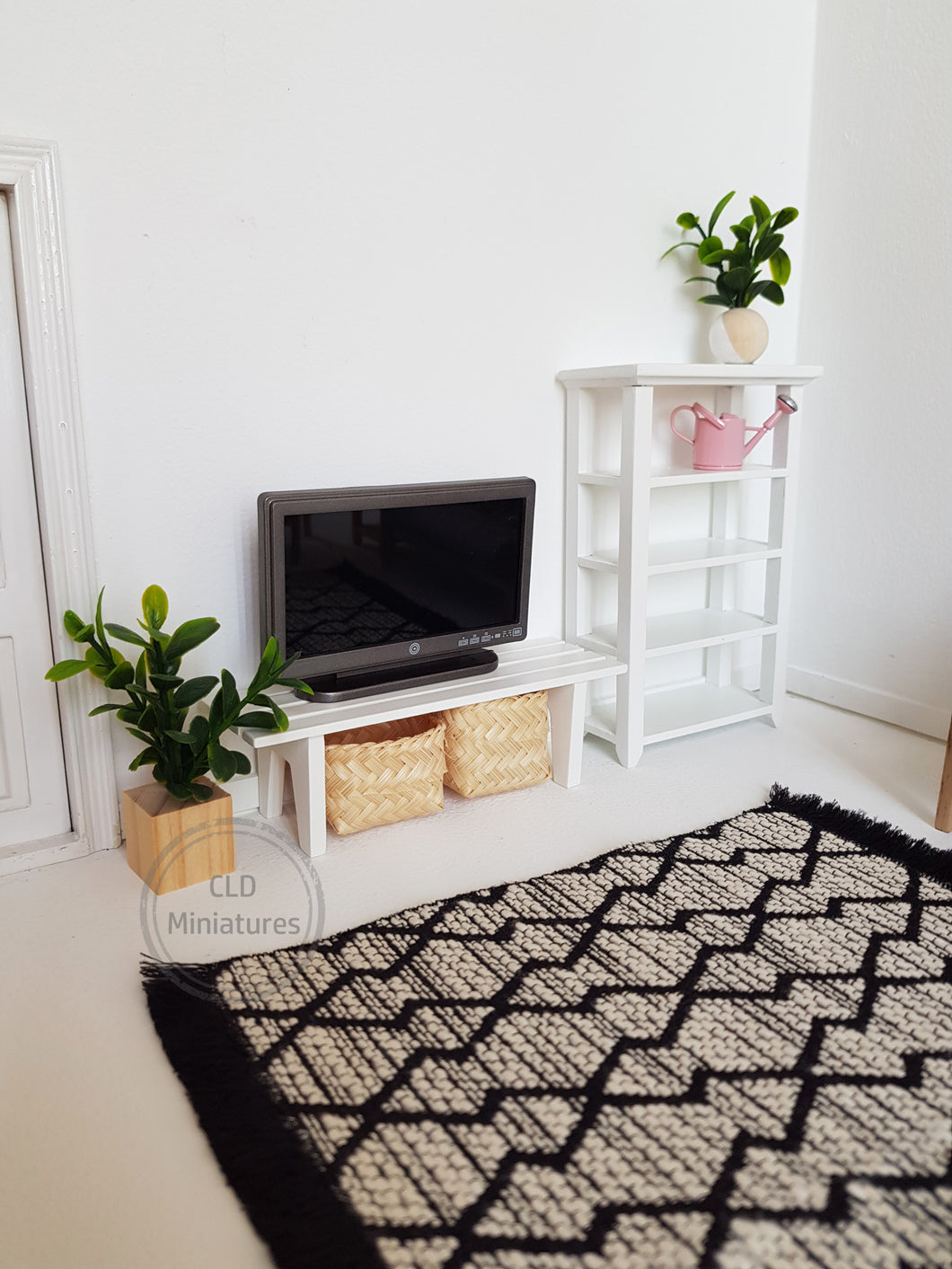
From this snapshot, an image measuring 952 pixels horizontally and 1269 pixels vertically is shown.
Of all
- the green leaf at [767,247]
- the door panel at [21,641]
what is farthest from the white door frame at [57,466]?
the green leaf at [767,247]

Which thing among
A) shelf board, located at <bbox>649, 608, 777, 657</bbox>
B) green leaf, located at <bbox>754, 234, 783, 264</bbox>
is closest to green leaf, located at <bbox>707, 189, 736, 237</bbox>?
green leaf, located at <bbox>754, 234, 783, 264</bbox>

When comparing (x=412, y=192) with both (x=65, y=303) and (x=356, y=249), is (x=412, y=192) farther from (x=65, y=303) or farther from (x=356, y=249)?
(x=65, y=303)

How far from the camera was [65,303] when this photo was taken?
6.62ft

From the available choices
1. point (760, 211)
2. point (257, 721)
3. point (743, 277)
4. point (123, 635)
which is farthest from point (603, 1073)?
point (760, 211)

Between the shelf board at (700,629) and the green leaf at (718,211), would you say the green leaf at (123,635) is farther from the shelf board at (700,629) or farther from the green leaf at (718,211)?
the green leaf at (718,211)

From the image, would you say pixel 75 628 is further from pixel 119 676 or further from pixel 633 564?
pixel 633 564

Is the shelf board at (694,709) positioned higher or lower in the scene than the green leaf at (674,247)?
lower

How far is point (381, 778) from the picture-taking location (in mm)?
2277

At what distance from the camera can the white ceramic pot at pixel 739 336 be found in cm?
282

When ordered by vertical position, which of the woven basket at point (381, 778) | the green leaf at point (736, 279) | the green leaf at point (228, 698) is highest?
the green leaf at point (736, 279)

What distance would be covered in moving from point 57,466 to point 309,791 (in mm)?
869

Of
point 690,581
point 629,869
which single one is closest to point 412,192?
point 690,581

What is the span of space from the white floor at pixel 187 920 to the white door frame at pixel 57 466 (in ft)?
0.39

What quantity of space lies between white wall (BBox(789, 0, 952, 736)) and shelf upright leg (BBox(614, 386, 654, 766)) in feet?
3.09
